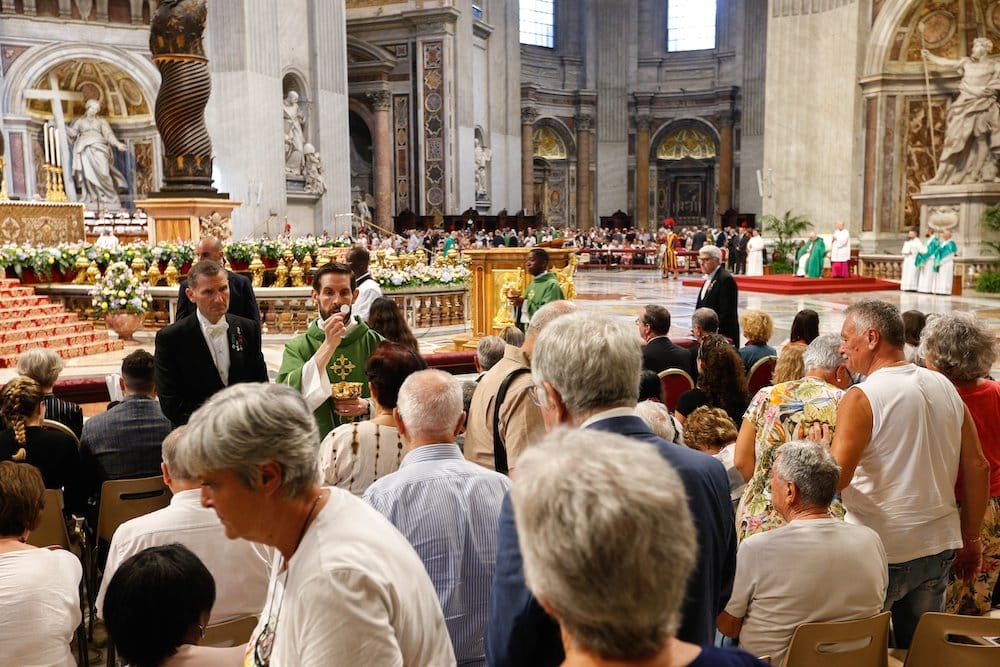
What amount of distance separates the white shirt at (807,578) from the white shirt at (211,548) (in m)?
1.52

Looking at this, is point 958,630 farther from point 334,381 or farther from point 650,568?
point 334,381

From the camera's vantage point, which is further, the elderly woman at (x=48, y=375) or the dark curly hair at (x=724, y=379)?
the dark curly hair at (x=724, y=379)

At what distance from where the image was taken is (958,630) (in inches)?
108

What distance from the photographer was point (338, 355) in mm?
4801

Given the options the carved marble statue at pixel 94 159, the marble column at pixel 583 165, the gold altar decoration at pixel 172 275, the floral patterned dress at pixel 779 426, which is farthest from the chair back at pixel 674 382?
the marble column at pixel 583 165

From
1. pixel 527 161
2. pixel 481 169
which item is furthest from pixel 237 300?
pixel 527 161

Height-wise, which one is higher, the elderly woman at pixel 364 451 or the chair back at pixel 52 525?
the elderly woman at pixel 364 451

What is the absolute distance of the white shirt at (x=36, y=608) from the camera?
8.72 feet

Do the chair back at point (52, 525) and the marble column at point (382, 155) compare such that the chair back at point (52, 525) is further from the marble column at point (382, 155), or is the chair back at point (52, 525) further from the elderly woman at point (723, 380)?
the marble column at point (382, 155)

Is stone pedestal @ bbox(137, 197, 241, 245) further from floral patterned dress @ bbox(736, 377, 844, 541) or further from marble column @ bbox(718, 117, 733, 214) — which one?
marble column @ bbox(718, 117, 733, 214)

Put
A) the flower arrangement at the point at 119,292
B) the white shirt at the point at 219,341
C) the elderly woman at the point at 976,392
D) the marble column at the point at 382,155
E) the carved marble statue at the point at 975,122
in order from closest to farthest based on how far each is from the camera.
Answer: the elderly woman at the point at 976,392 < the white shirt at the point at 219,341 < the flower arrangement at the point at 119,292 < the carved marble statue at the point at 975,122 < the marble column at the point at 382,155

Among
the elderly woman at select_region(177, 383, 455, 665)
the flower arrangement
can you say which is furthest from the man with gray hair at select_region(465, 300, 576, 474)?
the flower arrangement

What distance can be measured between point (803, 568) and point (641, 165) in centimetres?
3857

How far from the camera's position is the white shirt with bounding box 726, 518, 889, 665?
2.84 m
